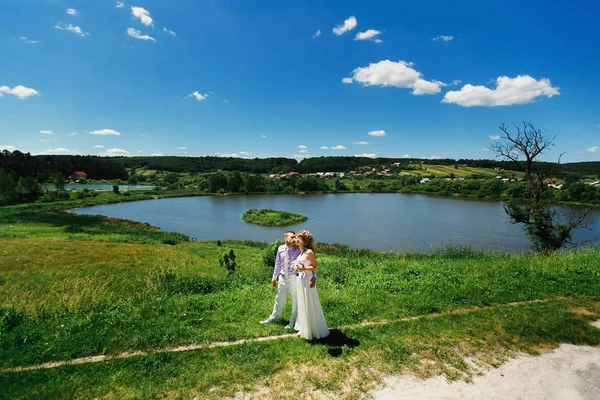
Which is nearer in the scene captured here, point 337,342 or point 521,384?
point 521,384

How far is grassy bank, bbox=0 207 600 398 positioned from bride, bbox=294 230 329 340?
267mm

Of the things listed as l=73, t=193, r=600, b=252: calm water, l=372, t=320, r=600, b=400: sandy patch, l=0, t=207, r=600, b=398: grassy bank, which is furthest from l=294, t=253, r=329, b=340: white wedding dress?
l=73, t=193, r=600, b=252: calm water

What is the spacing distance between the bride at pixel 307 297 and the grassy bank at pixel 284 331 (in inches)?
10.5

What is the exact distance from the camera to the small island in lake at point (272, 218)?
5238 cm

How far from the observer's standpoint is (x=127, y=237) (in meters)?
31.1

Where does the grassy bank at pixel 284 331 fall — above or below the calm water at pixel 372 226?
above

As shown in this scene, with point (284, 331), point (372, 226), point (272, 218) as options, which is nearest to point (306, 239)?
point (284, 331)

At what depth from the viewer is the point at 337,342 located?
19.3 feet

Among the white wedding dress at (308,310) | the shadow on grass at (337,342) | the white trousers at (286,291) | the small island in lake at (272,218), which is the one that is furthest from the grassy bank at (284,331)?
the small island in lake at (272,218)

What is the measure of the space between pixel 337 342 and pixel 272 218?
160 ft

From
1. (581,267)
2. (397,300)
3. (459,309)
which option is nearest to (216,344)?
(397,300)

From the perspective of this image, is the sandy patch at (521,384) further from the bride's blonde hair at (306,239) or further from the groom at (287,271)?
the bride's blonde hair at (306,239)

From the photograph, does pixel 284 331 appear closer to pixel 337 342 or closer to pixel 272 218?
pixel 337 342

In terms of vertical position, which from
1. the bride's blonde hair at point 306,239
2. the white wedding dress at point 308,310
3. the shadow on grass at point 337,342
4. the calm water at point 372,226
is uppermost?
the bride's blonde hair at point 306,239
